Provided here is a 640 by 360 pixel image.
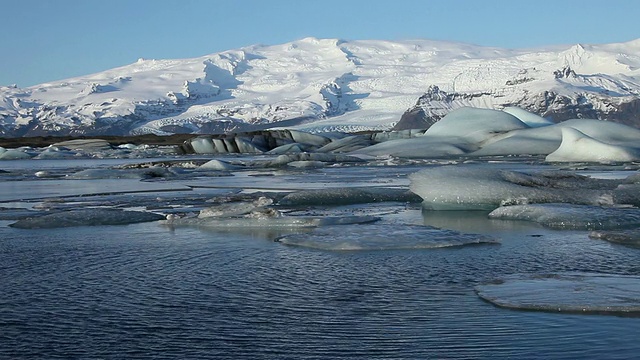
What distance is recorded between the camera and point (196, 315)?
159 inches

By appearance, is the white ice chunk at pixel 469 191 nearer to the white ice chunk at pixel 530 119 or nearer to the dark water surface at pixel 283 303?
the dark water surface at pixel 283 303

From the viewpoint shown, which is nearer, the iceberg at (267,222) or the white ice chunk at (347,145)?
the iceberg at (267,222)

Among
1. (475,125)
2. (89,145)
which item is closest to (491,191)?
(475,125)

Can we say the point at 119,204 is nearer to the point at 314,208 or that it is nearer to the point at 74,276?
the point at 314,208

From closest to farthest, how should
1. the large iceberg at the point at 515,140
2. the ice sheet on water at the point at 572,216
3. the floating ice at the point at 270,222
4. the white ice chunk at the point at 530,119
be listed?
1. the ice sheet on water at the point at 572,216
2. the floating ice at the point at 270,222
3. the large iceberg at the point at 515,140
4. the white ice chunk at the point at 530,119

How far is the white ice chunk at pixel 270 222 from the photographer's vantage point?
23.6 ft

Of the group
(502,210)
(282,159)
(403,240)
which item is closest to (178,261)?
(403,240)

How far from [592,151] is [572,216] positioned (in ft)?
46.4

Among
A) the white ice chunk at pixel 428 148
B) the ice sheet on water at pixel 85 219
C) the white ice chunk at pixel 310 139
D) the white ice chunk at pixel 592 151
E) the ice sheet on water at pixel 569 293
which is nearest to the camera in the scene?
the ice sheet on water at pixel 569 293

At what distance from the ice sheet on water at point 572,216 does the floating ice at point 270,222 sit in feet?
4.06

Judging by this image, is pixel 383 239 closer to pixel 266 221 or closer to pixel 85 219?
pixel 266 221

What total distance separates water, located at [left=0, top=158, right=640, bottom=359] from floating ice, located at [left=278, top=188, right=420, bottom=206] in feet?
9.21

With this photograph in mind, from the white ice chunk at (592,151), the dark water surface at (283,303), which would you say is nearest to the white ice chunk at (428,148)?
the white ice chunk at (592,151)

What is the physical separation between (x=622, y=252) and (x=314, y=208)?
4037 mm
